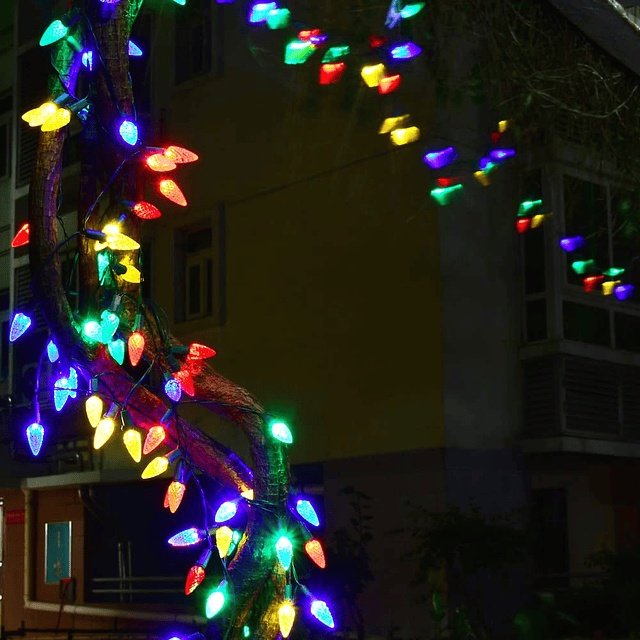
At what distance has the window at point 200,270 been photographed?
13.9m

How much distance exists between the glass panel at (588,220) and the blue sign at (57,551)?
8.13 meters

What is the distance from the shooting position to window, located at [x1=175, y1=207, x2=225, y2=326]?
13938mm

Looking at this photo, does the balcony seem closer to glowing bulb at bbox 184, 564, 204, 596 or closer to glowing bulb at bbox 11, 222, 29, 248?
glowing bulb at bbox 184, 564, 204, 596

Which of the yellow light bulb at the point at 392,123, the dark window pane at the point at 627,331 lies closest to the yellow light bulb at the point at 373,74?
the yellow light bulb at the point at 392,123

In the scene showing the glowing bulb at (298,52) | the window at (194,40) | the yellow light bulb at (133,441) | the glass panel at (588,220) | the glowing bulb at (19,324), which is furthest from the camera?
the window at (194,40)

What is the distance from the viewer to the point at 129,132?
457 centimetres

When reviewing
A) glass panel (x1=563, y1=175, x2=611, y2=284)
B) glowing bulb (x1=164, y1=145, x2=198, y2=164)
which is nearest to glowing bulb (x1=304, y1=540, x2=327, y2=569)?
glowing bulb (x1=164, y1=145, x2=198, y2=164)

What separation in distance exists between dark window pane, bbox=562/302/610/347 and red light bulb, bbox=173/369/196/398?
7891mm

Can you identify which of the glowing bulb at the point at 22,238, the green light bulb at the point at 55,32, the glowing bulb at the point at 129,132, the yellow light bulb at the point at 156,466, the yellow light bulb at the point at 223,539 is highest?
the green light bulb at the point at 55,32

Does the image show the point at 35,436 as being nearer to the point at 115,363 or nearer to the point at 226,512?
the point at 115,363

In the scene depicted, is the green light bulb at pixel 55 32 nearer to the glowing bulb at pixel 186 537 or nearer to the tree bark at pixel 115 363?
the tree bark at pixel 115 363

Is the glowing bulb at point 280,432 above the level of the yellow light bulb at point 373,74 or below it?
below

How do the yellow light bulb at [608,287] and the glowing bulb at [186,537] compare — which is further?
the yellow light bulb at [608,287]

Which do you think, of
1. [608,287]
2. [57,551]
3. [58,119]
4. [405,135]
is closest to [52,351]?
[58,119]
